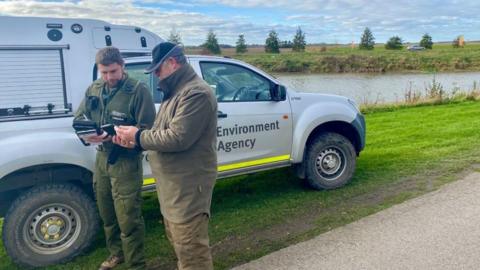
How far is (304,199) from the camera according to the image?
18.0ft

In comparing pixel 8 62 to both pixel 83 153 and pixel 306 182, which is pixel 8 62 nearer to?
pixel 83 153

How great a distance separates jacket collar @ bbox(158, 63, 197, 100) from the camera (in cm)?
278

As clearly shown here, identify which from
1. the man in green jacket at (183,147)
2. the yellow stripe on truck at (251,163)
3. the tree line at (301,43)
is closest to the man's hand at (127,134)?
the man in green jacket at (183,147)

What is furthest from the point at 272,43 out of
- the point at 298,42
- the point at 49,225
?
the point at 49,225

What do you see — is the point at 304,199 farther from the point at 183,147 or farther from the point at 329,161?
the point at 183,147

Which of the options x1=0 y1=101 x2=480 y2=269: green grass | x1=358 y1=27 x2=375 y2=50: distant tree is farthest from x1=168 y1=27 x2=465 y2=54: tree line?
x1=0 y1=101 x2=480 y2=269: green grass

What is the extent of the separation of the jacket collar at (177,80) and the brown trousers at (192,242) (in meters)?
0.84

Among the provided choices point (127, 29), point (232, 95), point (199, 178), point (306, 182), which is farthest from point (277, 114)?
point (199, 178)

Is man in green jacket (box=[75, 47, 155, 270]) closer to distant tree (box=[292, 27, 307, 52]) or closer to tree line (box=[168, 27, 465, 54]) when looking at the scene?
tree line (box=[168, 27, 465, 54])

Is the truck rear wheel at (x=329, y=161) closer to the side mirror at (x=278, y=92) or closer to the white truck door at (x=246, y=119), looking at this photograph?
the white truck door at (x=246, y=119)

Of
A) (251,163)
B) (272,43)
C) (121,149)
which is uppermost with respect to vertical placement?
(272,43)

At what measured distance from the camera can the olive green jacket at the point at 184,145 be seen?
105 inches

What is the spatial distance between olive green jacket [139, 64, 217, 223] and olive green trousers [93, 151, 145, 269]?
0.67 meters

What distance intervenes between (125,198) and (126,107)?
2.39ft
